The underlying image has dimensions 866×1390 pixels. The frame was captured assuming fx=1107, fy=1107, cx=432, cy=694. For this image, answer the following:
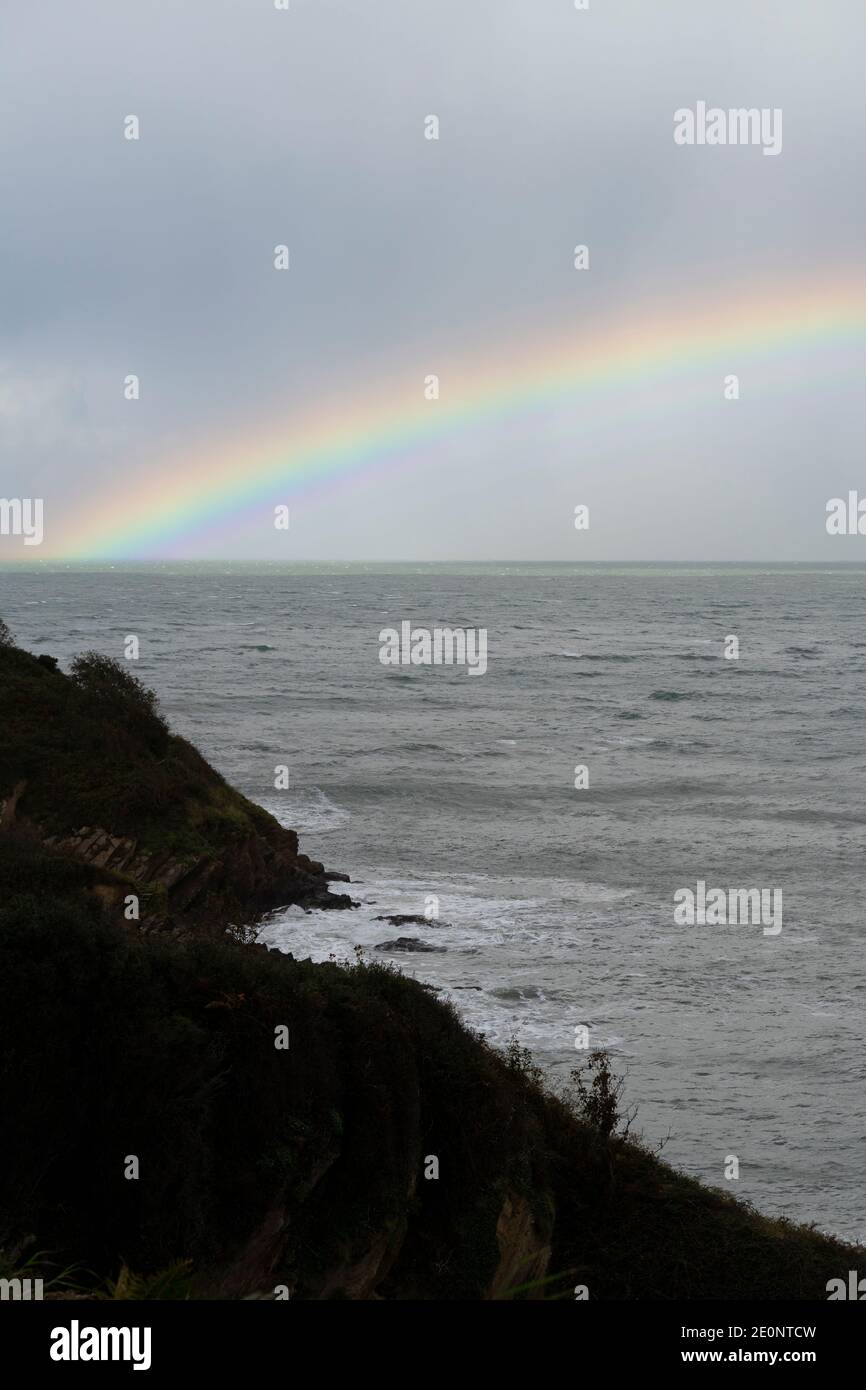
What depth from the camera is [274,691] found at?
59062mm

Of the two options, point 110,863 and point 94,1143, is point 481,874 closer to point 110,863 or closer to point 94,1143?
point 110,863

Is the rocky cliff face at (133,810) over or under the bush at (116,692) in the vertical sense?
under

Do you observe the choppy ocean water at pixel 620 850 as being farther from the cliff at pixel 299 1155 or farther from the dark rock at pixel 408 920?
the cliff at pixel 299 1155

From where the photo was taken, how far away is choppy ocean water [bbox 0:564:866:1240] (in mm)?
16281

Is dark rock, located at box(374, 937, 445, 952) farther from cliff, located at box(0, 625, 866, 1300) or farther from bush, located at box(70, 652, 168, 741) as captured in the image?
cliff, located at box(0, 625, 866, 1300)

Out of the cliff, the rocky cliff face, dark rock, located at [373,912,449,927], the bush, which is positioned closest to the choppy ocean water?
dark rock, located at [373,912,449,927]

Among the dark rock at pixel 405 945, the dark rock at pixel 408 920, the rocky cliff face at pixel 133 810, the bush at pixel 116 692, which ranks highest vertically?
the bush at pixel 116 692

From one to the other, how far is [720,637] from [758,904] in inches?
3304

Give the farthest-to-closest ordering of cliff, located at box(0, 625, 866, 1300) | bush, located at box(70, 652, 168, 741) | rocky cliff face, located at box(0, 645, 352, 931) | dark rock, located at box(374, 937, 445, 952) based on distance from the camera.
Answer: bush, located at box(70, 652, 168, 741)
dark rock, located at box(374, 937, 445, 952)
rocky cliff face, located at box(0, 645, 352, 931)
cliff, located at box(0, 625, 866, 1300)

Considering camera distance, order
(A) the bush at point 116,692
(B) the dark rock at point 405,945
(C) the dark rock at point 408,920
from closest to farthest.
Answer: (B) the dark rock at point 405,945, (C) the dark rock at point 408,920, (A) the bush at point 116,692

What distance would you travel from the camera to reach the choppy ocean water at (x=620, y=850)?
53.4 ft

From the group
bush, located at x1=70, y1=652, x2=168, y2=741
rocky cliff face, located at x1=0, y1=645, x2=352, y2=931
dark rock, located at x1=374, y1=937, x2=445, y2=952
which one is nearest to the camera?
rocky cliff face, located at x1=0, y1=645, x2=352, y2=931

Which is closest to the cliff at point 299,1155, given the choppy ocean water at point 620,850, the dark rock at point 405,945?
the choppy ocean water at point 620,850
